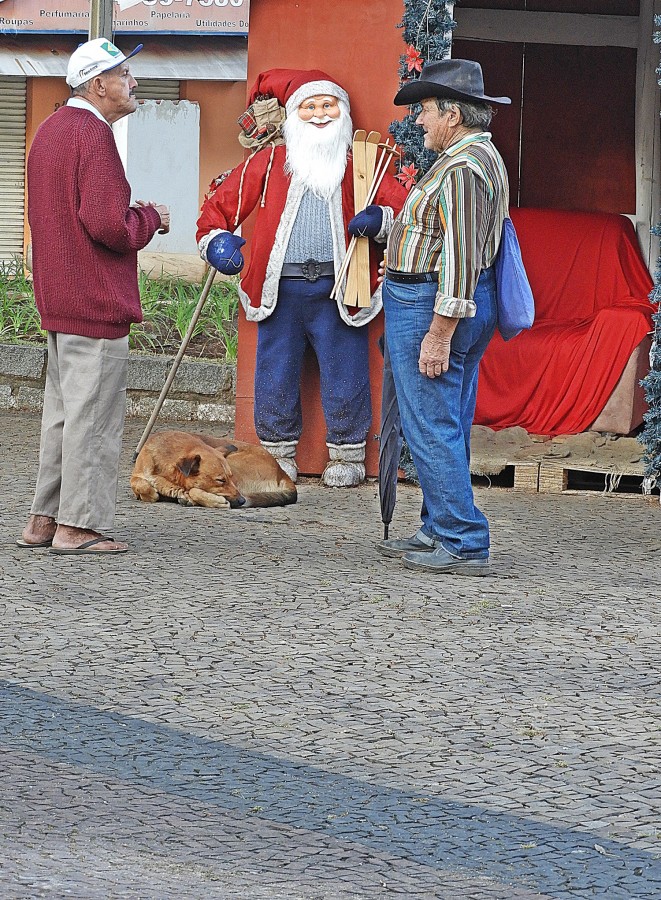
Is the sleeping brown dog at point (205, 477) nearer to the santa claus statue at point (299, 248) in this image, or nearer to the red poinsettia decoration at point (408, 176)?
the santa claus statue at point (299, 248)

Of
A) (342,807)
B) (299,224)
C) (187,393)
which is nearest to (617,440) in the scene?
(299,224)

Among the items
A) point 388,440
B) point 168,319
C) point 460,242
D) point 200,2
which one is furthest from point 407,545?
point 200,2

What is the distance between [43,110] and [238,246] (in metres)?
7.59

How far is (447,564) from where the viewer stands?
5.80 metres

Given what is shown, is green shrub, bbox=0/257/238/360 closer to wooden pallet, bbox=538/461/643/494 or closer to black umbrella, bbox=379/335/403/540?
wooden pallet, bbox=538/461/643/494

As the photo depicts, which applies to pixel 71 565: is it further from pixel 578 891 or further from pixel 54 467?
pixel 578 891

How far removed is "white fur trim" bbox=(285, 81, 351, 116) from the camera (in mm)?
7543

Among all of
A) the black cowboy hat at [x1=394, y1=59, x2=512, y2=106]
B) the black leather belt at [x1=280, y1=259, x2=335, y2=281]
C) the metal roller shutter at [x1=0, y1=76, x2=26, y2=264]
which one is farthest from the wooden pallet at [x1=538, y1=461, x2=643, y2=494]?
the metal roller shutter at [x1=0, y1=76, x2=26, y2=264]

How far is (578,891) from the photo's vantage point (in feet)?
9.82

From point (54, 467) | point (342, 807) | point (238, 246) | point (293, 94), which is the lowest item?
point (342, 807)

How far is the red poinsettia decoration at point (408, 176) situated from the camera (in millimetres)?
7559

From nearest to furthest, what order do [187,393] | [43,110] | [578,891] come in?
1. [578,891]
2. [187,393]
3. [43,110]

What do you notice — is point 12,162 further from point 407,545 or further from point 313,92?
point 407,545

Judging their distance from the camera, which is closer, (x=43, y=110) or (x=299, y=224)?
(x=299, y=224)
